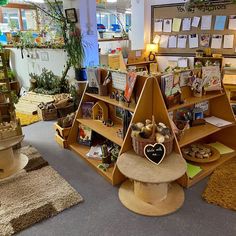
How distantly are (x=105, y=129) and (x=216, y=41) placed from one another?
2.91 m

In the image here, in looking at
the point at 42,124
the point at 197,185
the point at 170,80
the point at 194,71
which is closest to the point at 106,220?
the point at 197,185

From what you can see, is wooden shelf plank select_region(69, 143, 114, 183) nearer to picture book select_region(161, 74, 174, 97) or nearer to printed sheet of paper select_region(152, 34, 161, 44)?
picture book select_region(161, 74, 174, 97)

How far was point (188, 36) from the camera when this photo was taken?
4.39 meters

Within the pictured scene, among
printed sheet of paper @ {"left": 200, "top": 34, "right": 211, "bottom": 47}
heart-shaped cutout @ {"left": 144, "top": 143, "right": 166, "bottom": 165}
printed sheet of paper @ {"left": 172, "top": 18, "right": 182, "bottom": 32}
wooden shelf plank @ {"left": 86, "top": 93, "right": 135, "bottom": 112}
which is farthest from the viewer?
printed sheet of paper @ {"left": 172, "top": 18, "right": 182, "bottom": 32}

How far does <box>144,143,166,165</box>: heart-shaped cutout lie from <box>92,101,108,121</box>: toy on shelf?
2.76 ft

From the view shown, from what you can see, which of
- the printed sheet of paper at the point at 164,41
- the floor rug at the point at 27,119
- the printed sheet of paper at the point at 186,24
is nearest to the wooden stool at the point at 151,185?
the floor rug at the point at 27,119

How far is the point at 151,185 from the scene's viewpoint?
5.90 feet

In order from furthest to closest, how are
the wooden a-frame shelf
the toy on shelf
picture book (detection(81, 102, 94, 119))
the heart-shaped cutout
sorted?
picture book (detection(81, 102, 94, 119)), the toy on shelf, the wooden a-frame shelf, the heart-shaped cutout

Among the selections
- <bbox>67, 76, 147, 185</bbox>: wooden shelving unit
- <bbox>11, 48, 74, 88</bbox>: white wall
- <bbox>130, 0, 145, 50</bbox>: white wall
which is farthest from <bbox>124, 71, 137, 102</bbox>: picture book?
<bbox>130, 0, 145, 50</bbox>: white wall

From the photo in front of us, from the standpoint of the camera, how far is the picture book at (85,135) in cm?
267

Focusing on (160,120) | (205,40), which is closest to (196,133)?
(160,120)

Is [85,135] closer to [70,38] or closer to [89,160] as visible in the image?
[89,160]

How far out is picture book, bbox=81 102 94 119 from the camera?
264 cm

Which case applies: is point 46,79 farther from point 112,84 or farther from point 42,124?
point 112,84
